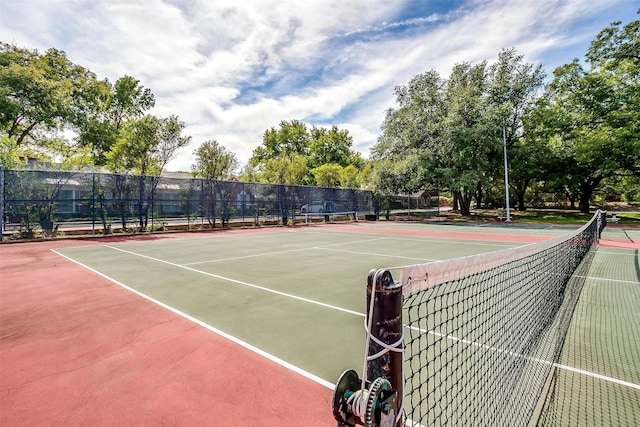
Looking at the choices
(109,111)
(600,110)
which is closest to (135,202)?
(109,111)

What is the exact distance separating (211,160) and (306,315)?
2320cm

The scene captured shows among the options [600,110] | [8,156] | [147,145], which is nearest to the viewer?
[8,156]

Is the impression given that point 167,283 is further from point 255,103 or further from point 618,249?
point 255,103

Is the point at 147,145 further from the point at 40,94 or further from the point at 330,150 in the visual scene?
the point at 330,150

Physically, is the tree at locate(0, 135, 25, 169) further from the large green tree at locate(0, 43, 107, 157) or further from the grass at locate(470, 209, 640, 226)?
the grass at locate(470, 209, 640, 226)

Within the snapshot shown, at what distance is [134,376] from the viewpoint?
9.68 feet

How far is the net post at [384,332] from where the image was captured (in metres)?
1.11

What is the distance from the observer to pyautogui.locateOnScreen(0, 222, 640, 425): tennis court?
258cm

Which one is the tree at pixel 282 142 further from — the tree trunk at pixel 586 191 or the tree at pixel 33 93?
the tree trunk at pixel 586 191

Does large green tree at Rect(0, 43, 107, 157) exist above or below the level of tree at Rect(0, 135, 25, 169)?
above

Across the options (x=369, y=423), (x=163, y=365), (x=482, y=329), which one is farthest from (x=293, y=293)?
(x=369, y=423)

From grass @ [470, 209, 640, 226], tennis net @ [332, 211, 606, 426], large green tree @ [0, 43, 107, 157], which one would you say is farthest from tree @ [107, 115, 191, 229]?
grass @ [470, 209, 640, 226]

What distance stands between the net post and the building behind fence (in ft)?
61.5

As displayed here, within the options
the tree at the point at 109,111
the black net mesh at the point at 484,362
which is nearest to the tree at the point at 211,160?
the tree at the point at 109,111
